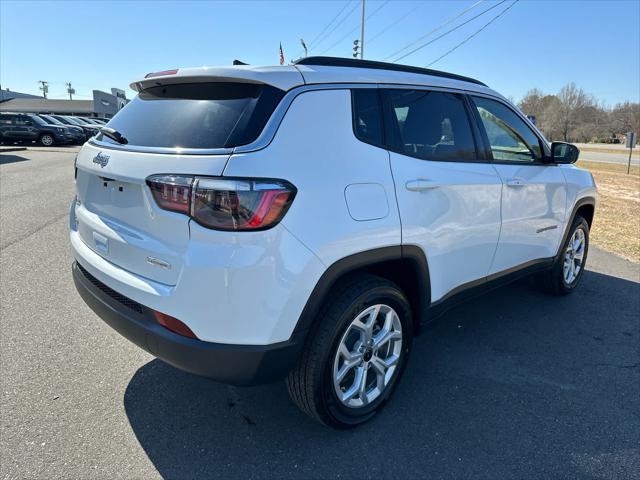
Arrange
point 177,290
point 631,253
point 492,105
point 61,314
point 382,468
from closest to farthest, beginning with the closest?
1. point 177,290
2. point 382,468
3. point 492,105
4. point 61,314
5. point 631,253

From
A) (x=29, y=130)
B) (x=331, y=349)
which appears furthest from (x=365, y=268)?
(x=29, y=130)

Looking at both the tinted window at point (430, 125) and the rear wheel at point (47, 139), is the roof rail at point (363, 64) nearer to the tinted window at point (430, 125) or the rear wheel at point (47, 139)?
the tinted window at point (430, 125)

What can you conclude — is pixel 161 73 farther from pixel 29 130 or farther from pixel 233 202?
pixel 29 130

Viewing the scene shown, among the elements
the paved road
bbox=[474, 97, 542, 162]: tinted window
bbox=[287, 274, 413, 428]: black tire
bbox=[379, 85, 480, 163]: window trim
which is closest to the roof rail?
bbox=[379, 85, 480, 163]: window trim

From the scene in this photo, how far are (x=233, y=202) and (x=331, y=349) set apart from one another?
0.92m

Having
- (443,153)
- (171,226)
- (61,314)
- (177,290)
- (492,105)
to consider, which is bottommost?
(61,314)

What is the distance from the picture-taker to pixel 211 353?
201 cm

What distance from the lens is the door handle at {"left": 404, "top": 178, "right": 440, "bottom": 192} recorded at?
2549 millimetres

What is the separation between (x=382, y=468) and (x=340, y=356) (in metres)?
0.59

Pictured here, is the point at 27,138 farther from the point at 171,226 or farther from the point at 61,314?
the point at 171,226

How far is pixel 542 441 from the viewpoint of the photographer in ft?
8.42

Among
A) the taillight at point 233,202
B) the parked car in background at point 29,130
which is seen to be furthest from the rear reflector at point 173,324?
the parked car in background at point 29,130

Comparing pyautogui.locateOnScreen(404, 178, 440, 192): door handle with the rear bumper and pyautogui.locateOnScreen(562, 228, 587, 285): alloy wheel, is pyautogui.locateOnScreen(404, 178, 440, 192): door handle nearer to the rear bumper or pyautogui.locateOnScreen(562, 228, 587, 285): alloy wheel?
the rear bumper

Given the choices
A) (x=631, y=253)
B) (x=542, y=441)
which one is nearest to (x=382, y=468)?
(x=542, y=441)
